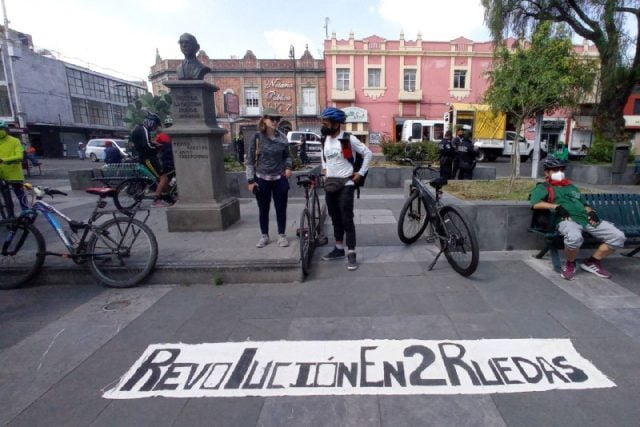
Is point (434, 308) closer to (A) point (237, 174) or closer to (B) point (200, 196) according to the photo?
(B) point (200, 196)

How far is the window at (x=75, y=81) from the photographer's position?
37156 mm

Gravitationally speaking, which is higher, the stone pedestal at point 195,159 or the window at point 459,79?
the window at point 459,79

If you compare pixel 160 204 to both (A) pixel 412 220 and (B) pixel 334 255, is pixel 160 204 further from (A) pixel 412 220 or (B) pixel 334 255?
(A) pixel 412 220

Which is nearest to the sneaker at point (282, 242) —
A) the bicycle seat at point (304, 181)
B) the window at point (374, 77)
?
the bicycle seat at point (304, 181)

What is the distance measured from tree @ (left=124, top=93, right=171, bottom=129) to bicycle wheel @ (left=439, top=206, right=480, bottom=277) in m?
12.8

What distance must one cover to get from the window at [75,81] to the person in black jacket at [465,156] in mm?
42591

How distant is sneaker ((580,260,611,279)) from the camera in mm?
3977

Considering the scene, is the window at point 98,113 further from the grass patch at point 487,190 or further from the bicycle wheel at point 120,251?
the grass patch at point 487,190

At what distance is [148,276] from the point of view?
4.02m

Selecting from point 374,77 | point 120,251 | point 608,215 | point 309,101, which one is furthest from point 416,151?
point 309,101

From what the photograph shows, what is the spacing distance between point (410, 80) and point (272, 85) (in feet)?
42.4

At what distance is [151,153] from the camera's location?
8.02 metres

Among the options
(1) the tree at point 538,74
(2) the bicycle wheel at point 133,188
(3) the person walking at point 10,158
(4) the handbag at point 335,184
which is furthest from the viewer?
(2) the bicycle wheel at point 133,188

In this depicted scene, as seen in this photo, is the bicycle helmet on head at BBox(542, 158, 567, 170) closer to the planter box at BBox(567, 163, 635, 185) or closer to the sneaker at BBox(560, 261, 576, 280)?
the sneaker at BBox(560, 261, 576, 280)
